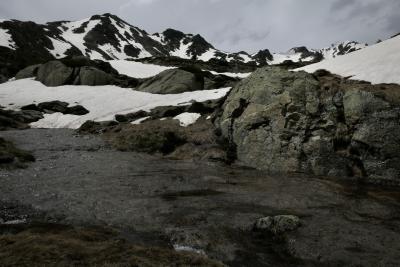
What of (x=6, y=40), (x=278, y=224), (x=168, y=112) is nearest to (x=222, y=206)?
(x=278, y=224)

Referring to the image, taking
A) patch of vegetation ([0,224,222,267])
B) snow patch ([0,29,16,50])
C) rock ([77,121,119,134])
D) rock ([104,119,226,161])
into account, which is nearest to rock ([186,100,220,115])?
rock ([104,119,226,161])

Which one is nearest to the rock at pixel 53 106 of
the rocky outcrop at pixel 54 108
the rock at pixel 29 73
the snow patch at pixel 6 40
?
the rocky outcrop at pixel 54 108

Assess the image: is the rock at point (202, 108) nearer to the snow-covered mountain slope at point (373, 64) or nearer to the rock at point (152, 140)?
the rock at point (152, 140)

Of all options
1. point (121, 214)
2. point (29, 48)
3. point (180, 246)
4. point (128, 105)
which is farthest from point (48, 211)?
point (29, 48)

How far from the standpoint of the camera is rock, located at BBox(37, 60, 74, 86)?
7700 centimetres

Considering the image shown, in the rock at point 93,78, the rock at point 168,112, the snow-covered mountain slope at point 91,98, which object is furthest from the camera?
the rock at point 93,78

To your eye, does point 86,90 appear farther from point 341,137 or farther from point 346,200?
point 346,200

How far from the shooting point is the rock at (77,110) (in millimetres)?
57406

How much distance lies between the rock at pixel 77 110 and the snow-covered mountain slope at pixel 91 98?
1.02 m

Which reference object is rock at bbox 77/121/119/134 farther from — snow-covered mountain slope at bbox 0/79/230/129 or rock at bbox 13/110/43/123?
rock at bbox 13/110/43/123

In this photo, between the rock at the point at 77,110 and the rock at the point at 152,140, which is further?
the rock at the point at 77,110

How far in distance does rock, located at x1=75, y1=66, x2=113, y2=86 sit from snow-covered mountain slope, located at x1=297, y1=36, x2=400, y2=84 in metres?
44.8

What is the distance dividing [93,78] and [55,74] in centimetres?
932

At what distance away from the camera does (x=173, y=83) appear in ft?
216
